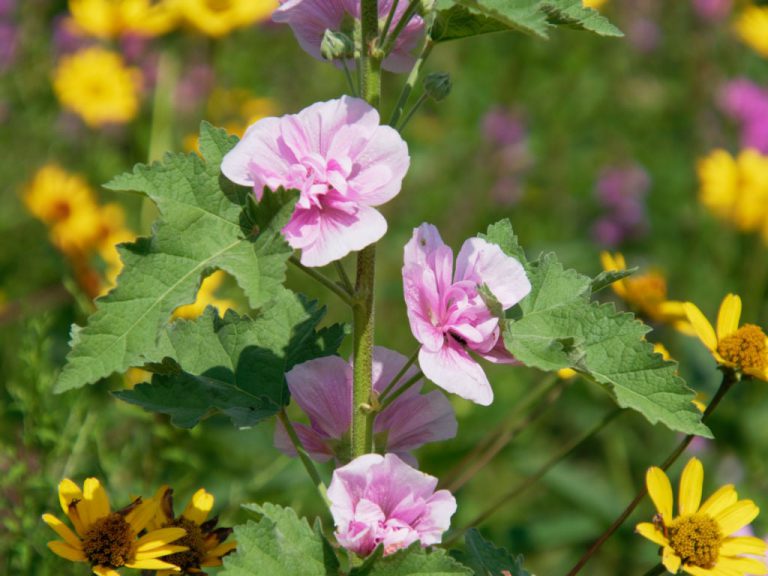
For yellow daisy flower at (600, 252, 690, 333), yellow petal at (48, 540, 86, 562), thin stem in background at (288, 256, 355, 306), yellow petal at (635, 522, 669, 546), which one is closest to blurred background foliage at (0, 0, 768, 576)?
yellow daisy flower at (600, 252, 690, 333)

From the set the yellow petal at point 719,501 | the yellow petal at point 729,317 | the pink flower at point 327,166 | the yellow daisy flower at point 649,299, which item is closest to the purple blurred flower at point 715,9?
the yellow daisy flower at point 649,299

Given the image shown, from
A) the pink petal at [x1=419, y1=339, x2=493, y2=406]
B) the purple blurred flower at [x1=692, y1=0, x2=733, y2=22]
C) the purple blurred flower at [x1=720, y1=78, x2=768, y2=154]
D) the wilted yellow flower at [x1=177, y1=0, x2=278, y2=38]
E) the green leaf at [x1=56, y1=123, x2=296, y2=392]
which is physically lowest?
the purple blurred flower at [x1=720, y1=78, x2=768, y2=154]

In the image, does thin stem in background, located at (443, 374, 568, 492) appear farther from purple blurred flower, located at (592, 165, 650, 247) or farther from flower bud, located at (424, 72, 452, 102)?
purple blurred flower, located at (592, 165, 650, 247)

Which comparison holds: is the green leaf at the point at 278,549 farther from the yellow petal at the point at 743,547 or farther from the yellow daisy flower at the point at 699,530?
the yellow petal at the point at 743,547

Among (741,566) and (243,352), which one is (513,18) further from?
(741,566)

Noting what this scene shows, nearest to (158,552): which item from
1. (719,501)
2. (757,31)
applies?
(719,501)

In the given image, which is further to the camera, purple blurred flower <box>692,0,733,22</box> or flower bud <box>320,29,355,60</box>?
purple blurred flower <box>692,0,733,22</box>
